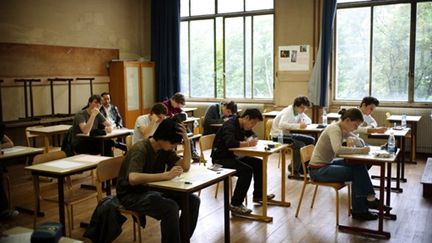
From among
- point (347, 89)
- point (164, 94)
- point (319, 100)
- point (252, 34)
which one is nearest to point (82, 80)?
point (164, 94)

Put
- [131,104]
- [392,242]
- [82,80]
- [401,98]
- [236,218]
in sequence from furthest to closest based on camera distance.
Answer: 1. [131,104]
2. [82,80]
3. [401,98]
4. [236,218]
5. [392,242]

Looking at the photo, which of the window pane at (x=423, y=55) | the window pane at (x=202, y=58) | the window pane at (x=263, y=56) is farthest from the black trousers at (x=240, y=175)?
the window pane at (x=202, y=58)

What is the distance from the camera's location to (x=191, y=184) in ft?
10.3

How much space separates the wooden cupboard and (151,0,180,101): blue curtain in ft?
0.79

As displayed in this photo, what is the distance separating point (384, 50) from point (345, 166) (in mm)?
4459

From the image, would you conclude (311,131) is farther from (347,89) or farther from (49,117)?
(49,117)

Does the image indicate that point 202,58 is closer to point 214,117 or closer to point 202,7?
point 202,7

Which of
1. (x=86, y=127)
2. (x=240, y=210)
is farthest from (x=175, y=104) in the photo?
(x=240, y=210)

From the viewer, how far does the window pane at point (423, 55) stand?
7539 mm

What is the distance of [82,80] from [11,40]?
5.35 ft

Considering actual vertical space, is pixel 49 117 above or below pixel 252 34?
below

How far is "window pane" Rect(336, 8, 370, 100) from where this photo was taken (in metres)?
8.09

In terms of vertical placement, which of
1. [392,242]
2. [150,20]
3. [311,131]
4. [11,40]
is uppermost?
[150,20]

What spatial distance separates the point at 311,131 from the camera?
604 cm
